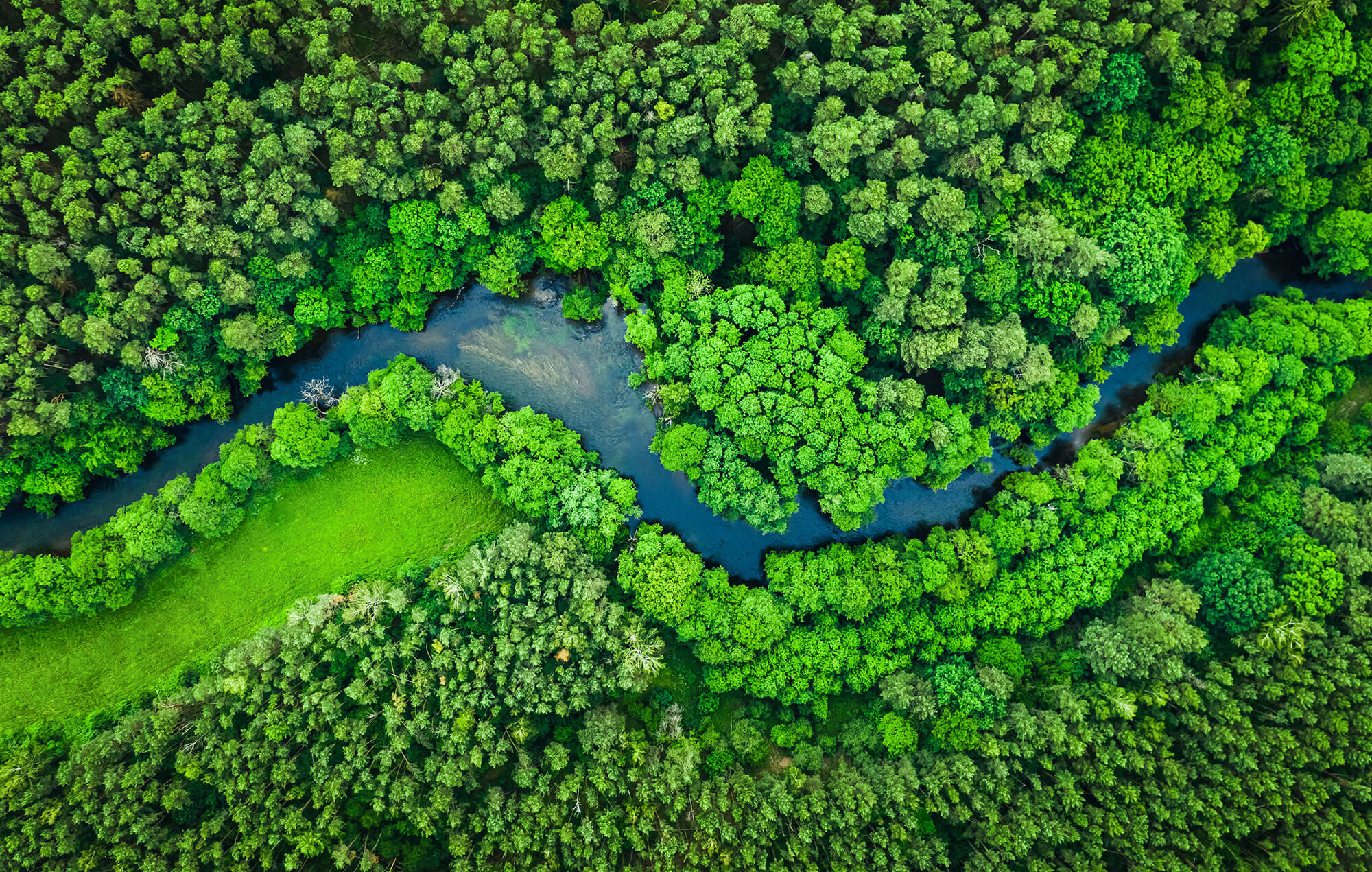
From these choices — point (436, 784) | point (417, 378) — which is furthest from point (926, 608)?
point (417, 378)

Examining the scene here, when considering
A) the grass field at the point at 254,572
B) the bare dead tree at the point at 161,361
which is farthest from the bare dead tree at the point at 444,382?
the bare dead tree at the point at 161,361

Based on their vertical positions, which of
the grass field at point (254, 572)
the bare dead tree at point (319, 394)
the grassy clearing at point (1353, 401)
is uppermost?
the grassy clearing at point (1353, 401)

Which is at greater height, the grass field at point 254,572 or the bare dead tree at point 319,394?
the bare dead tree at point 319,394

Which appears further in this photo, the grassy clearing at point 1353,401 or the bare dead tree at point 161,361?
the grassy clearing at point 1353,401

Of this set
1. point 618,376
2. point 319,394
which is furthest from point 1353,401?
point 319,394

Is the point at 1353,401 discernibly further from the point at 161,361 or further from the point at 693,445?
the point at 161,361

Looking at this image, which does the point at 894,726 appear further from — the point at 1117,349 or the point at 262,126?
the point at 262,126

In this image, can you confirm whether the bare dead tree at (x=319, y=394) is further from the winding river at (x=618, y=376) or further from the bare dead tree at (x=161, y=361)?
the bare dead tree at (x=161, y=361)
